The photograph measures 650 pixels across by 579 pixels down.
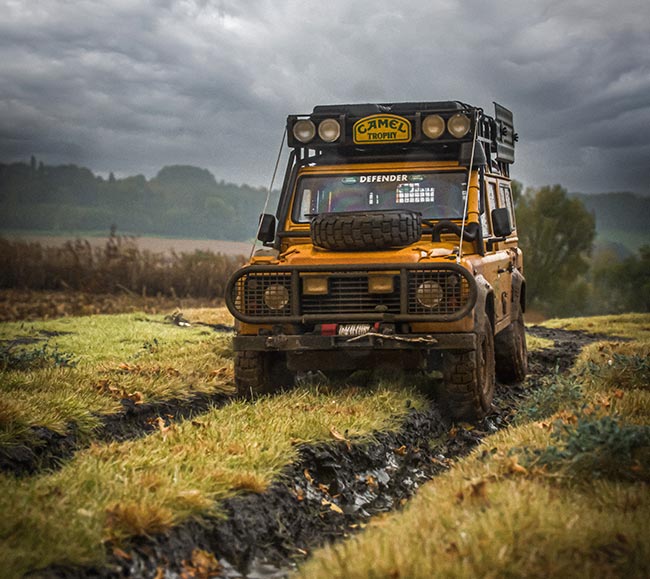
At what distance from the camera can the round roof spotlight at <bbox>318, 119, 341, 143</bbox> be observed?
9555mm

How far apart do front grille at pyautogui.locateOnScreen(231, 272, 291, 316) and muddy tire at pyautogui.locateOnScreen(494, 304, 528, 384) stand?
11.0 feet

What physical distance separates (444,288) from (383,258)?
2.04 ft

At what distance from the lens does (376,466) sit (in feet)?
22.7

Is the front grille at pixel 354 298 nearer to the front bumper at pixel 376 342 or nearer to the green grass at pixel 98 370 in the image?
the front bumper at pixel 376 342

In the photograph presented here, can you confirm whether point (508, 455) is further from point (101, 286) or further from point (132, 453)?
point (101, 286)

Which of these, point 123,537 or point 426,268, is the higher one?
point 426,268

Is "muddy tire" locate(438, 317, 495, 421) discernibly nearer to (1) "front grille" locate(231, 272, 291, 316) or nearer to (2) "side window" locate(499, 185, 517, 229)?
(1) "front grille" locate(231, 272, 291, 316)

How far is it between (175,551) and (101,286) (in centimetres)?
1740

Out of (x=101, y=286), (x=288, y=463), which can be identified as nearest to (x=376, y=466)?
(x=288, y=463)

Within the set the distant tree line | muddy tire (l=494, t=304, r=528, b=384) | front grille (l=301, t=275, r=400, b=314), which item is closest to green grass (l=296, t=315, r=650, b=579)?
front grille (l=301, t=275, r=400, b=314)

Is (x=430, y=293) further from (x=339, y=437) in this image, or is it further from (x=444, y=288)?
(x=339, y=437)

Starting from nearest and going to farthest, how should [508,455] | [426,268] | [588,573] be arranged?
1. [588,573]
2. [508,455]
3. [426,268]

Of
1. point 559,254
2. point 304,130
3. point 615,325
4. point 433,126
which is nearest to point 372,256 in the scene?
point 433,126

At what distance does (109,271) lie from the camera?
21641 millimetres
